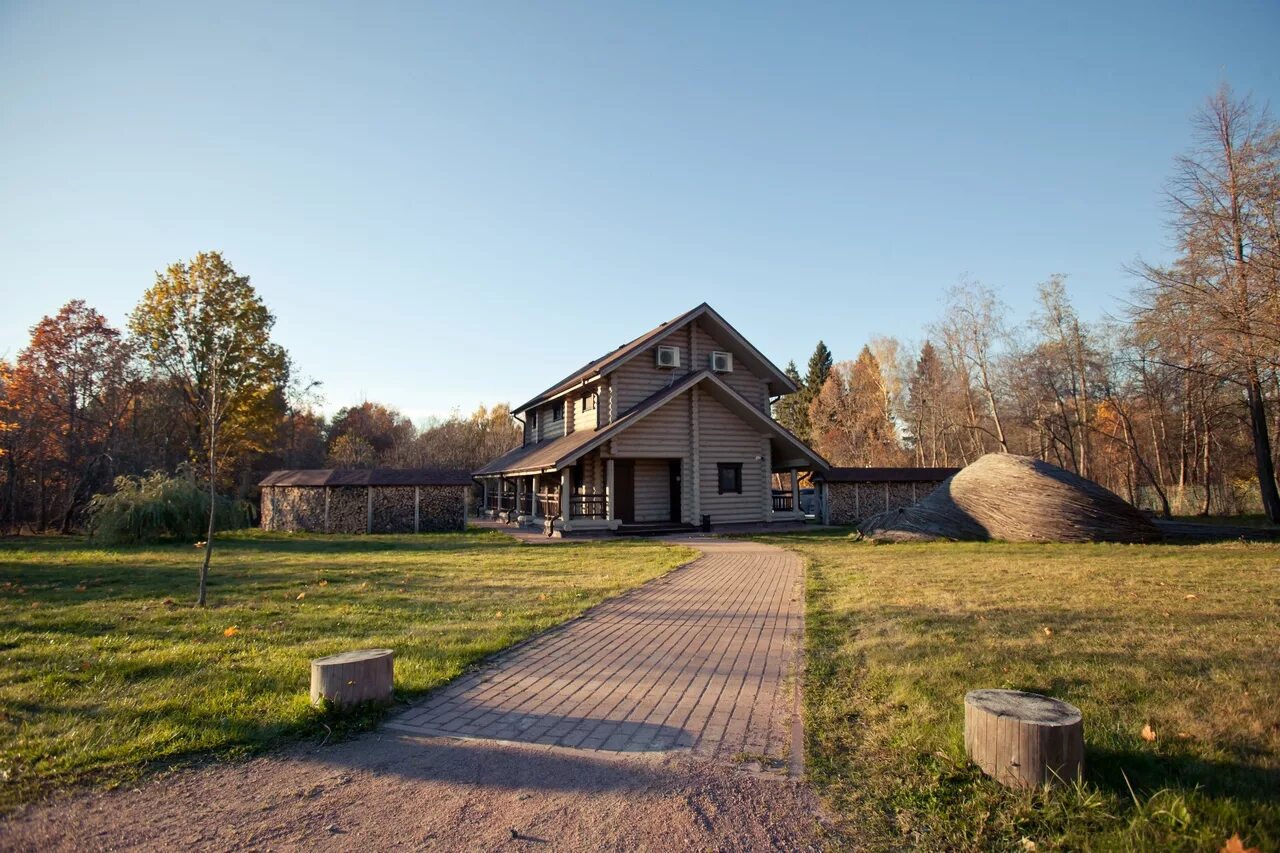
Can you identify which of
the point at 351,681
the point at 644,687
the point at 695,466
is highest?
the point at 695,466

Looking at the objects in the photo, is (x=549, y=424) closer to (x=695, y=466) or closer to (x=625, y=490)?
(x=625, y=490)

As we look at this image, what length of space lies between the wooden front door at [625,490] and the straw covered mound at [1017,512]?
837 centimetres

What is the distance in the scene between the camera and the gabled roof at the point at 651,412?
69.6 feet

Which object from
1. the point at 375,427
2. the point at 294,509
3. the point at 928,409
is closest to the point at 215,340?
the point at 294,509

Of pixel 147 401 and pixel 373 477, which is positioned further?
pixel 147 401

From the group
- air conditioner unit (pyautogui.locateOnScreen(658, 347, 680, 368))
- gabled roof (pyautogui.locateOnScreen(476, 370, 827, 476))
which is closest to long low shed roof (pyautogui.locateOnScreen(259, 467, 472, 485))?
gabled roof (pyautogui.locateOnScreen(476, 370, 827, 476))

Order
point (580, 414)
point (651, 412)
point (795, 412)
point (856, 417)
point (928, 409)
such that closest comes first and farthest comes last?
point (651, 412) → point (580, 414) → point (928, 409) → point (856, 417) → point (795, 412)

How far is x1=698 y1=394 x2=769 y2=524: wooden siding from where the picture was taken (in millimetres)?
24156

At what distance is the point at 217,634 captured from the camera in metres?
7.23

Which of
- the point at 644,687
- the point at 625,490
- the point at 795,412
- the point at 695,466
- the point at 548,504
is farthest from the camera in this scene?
the point at 795,412

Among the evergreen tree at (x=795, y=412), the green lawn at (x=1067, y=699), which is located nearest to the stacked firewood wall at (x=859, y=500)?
the green lawn at (x=1067, y=699)

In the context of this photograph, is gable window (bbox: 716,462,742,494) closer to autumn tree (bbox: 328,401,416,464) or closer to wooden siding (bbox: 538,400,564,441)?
wooden siding (bbox: 538,400,564,441)

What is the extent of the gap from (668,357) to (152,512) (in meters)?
17.0

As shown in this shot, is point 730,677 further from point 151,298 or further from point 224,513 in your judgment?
point 151,298
